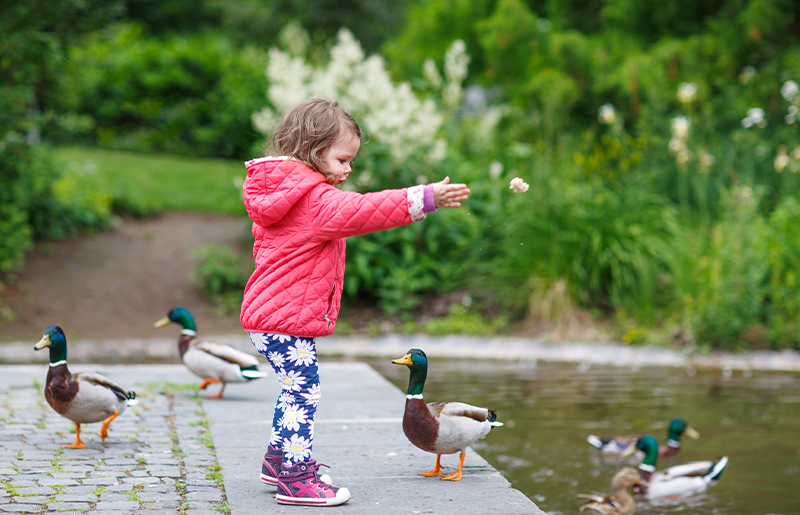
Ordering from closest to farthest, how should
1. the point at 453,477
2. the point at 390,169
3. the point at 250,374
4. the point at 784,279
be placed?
the point at 453,477 → the point at 250,374 → the point at 784,279 → the point at 390,169

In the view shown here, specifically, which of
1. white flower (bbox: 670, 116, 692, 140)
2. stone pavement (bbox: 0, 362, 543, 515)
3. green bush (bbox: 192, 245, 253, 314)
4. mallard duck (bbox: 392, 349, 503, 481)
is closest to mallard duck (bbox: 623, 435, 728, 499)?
stone pavement (bbox: 0, 362, 543, 515)

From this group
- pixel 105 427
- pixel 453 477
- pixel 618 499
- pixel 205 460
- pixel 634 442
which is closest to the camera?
pixel 453 477

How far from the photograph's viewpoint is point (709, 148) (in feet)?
35.0

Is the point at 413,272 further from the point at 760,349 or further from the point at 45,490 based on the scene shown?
the point at 45,490

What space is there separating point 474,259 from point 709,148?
3.57m

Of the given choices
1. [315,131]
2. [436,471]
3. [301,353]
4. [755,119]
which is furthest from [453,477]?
[755,119]

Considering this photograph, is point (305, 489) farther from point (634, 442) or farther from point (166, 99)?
point (166, 99)

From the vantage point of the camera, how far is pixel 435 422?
11.9 ft

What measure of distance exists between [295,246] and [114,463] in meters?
1.54

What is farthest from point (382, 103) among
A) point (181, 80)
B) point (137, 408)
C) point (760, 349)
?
point (181, 80)

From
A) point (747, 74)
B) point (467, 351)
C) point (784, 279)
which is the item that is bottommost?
point (467, 351)

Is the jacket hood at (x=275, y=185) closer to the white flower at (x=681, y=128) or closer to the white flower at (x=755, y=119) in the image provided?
the white flower at (x=681, y=128)

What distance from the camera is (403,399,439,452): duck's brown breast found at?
3.62 metres

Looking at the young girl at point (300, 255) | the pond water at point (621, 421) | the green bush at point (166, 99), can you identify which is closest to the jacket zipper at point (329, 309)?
the young girl at point (300, 255)
